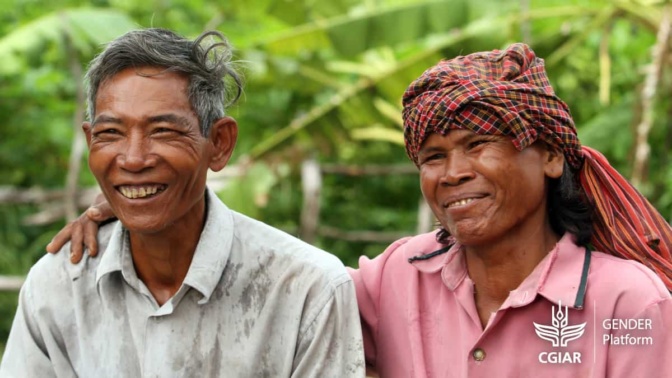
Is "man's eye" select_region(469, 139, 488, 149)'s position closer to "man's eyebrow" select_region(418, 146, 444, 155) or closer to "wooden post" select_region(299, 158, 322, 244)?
"man's eyebrow" select_region(418, 146, 444, 155)

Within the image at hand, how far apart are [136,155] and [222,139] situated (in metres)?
0.32

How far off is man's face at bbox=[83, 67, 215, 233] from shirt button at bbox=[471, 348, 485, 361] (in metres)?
0.91

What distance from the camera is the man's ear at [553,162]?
8.76 feet

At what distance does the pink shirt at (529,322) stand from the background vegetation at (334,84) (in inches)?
93.5

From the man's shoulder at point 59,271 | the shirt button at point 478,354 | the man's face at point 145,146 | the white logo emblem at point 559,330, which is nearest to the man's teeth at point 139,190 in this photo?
the man's face at point 145,146

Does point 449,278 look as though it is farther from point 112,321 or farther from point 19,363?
point 19,363

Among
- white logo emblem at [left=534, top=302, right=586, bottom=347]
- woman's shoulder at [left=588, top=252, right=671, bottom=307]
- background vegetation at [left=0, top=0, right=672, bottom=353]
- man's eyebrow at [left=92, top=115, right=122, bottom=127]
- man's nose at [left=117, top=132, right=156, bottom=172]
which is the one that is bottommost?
white logo emblem at [left=534, top=302, right=586, bottom=347]

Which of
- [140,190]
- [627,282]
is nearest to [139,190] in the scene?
[140,190]

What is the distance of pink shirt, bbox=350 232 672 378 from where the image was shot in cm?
248

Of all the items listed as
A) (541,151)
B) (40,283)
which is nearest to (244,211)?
(40,283)

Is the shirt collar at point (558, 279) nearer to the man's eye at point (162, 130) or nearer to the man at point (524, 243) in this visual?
the man at point (524, 243)

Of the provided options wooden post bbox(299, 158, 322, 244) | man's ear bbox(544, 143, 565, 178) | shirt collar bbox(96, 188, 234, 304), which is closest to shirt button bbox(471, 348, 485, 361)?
man's ear bbox(544, 143, 565, 178)

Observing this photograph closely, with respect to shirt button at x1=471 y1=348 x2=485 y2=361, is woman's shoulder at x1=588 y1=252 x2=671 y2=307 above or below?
above

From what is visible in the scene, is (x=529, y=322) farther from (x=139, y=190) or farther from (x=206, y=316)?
(x=139, y=190)
